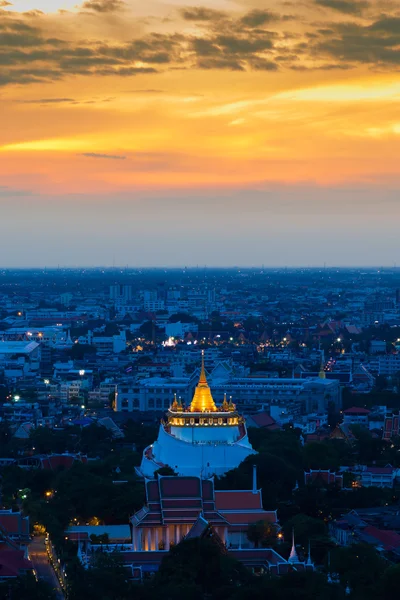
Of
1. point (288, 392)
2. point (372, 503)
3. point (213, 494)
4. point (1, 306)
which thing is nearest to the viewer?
point (213, 494)

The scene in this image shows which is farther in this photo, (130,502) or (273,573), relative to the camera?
(130,502)

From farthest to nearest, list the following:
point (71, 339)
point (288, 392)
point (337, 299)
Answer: point (337, 299)
point (71, 339)
point (288, 392)

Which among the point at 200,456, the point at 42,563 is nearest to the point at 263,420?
the point at 200,456

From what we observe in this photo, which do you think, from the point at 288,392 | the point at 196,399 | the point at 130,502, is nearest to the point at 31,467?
the point at 196,399

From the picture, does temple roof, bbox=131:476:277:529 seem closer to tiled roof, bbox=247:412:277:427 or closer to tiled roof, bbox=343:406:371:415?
tiled roof, bbox=247:412:277:427

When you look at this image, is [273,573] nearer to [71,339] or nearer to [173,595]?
[173,595]

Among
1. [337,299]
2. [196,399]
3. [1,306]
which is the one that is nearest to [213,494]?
[196,399]

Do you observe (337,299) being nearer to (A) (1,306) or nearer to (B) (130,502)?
(A) (1,306)
